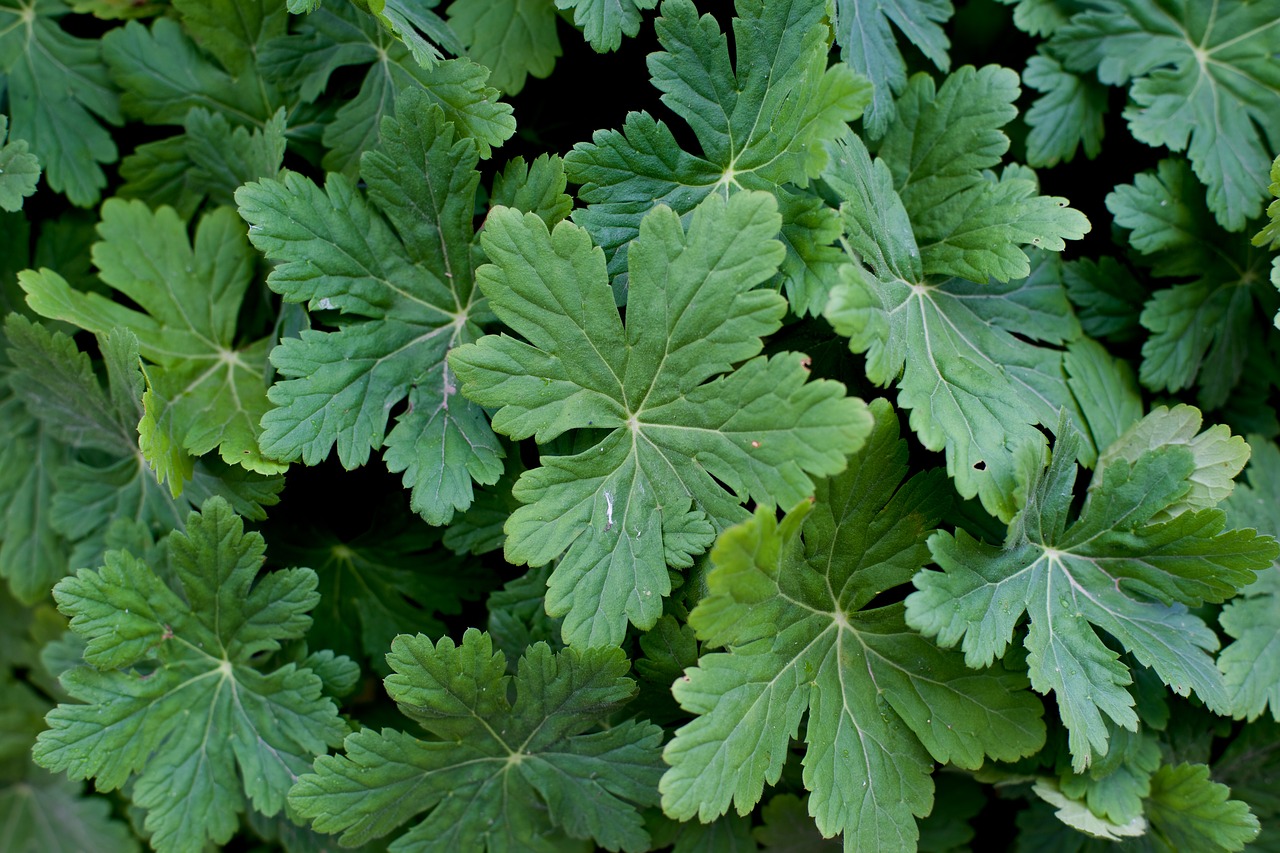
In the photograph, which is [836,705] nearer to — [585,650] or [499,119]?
[585,650]

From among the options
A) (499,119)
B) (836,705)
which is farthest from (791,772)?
(499,119)

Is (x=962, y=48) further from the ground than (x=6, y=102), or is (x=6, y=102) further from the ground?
(x=962, y=48)

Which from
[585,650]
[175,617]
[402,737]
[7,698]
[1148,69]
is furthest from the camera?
[7,698]

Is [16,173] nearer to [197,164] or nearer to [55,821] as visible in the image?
[197,164]

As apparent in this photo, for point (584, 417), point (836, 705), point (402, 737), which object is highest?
point (584, 417)

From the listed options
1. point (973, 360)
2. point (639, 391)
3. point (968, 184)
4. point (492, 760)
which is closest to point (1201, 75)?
point (968, 184)

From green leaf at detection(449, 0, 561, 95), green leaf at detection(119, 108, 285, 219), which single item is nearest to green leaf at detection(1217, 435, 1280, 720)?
green leaf at detection(449, 0, 561, 95)

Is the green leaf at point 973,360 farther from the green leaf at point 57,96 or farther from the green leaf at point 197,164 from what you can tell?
the green leaf at point 57,96
